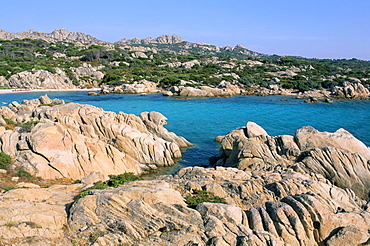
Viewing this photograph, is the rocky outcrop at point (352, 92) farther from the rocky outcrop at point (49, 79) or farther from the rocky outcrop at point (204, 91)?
the rocky outcrop at point (49, 79)

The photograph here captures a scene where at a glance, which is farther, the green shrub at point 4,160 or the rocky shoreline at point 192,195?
the green shrub at point 4,160

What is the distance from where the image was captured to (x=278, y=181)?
15258 mm

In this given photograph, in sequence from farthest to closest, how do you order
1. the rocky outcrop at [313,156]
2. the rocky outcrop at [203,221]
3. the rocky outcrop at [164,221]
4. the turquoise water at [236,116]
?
the turquoise water at [236,116]
the rocky outcrop at [313,156]
the rocky outcrop at [203,221]
the rocky outcrop at [164,221]

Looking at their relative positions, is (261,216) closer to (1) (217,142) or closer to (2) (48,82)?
(1) (217,142)

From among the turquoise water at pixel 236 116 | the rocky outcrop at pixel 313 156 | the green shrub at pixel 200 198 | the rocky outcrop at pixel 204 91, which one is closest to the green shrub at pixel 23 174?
Result: the green shrub at pixel 200 198

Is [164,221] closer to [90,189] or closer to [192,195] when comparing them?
[192,195]

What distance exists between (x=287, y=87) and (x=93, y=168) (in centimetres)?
8620

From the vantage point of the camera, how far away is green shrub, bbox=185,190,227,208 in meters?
12.8

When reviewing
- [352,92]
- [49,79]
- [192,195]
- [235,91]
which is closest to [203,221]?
[192,195]

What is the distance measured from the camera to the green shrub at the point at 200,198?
1284 centimetres

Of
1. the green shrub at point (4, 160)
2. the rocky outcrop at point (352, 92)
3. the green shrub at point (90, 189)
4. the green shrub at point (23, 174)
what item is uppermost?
the rocky outcrop at point (352, 92)

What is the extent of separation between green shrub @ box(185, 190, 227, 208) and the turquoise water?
1258 centimetres

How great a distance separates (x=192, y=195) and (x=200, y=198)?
71 cm

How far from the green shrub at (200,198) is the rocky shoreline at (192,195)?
0.61 feet
